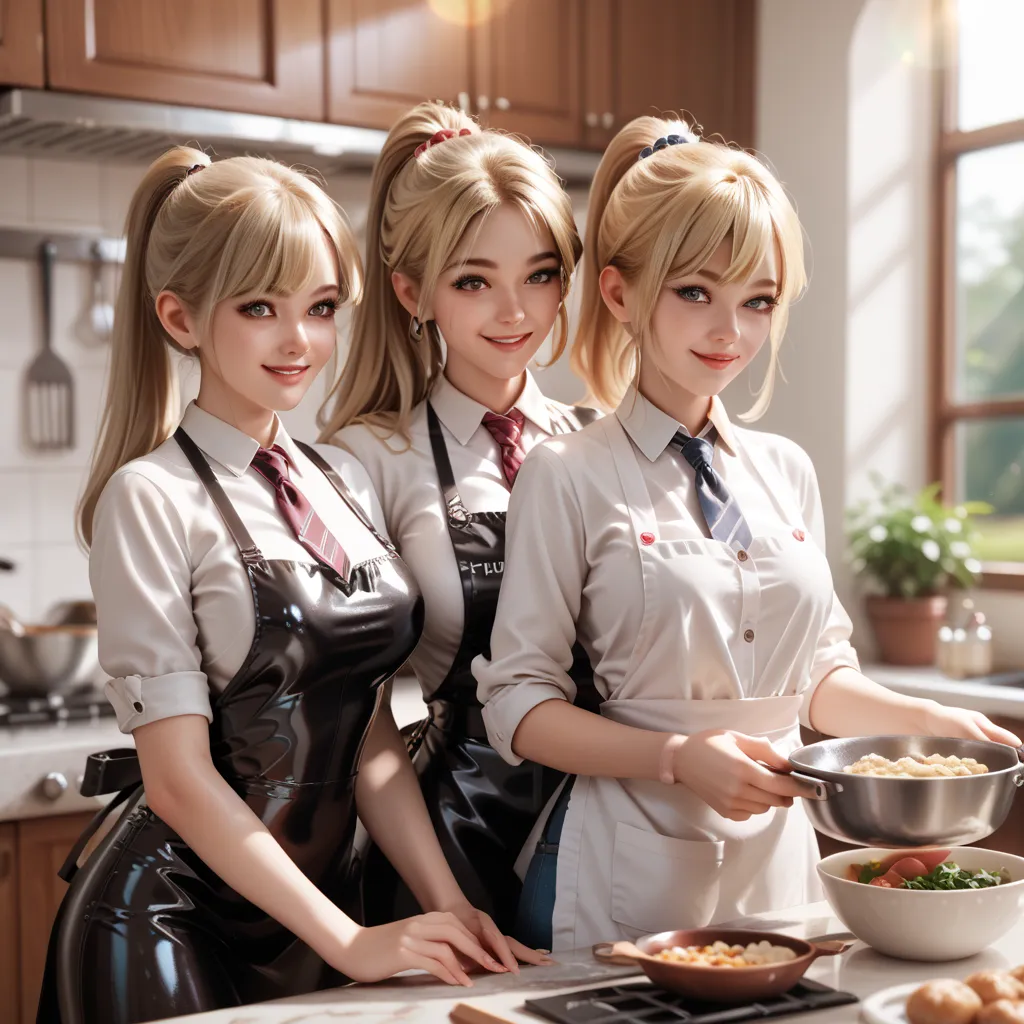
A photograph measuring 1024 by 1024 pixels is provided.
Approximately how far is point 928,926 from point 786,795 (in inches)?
6.6

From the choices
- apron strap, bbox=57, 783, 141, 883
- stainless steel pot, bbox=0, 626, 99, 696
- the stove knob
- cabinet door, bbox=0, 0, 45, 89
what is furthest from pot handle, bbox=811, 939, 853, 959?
cabinet door, bbox=0, 0, 45, 89

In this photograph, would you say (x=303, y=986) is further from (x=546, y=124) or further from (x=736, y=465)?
(x=546, y=124)

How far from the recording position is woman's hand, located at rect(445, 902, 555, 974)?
4.34 ft

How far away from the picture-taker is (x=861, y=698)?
5.24 feet

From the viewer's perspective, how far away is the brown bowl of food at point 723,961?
1106mm

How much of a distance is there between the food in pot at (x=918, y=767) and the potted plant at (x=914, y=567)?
2.09 m

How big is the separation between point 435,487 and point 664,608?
39 centimetres

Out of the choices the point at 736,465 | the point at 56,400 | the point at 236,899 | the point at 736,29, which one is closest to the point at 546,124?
the point at 736,29

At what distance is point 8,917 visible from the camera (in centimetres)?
243

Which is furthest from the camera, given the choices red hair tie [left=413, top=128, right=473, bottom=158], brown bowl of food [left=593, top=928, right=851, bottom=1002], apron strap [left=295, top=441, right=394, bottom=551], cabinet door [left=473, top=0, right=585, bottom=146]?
cabinet door [left=473, top=0, right=585, bottom=146]

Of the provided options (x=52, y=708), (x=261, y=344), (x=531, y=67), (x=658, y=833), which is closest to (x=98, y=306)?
(x=52, y=708)

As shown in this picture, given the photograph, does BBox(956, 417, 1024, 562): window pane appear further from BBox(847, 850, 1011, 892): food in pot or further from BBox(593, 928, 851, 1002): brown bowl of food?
BBox(593, 928, 851, 1002): brown bowl of food

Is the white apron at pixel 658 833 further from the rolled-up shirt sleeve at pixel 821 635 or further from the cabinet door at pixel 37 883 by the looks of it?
the cabinet door at pixel 37 883

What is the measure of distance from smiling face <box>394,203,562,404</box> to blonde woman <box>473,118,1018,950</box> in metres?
0.13
